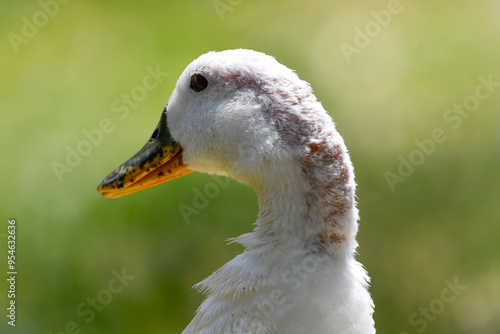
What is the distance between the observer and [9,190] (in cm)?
243

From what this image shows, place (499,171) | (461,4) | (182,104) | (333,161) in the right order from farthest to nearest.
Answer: (461,4) < (499,171) < (182,104) < (333,161)

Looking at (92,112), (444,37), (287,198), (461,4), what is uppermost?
(461,4)

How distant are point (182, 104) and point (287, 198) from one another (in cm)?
29

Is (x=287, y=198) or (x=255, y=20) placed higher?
(x=255, y=20)

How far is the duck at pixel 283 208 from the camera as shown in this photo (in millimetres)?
964

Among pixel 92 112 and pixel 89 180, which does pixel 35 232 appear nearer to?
pixel 89 180

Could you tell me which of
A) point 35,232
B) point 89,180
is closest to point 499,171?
point 89,180
